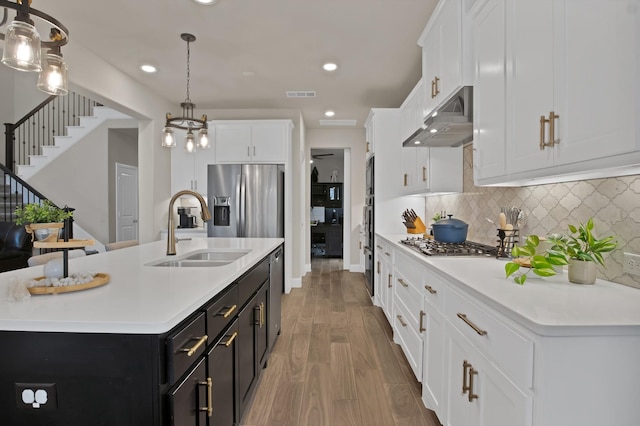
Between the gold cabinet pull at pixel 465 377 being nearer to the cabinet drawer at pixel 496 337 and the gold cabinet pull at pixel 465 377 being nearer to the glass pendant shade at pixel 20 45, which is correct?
the cabinet drawer at pixel 496 337

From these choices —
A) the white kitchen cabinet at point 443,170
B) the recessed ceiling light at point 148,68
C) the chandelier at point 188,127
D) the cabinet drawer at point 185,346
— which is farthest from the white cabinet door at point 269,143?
the cabinet drawer at point 185,346

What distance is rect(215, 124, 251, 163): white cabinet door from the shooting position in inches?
200

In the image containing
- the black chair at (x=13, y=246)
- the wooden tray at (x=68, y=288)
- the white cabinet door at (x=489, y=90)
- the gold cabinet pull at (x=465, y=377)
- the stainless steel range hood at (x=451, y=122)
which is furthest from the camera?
the black chair at (x=13, y=246)

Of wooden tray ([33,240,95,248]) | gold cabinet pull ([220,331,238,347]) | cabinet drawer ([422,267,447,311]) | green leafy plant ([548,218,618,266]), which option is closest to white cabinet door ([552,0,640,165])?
green leafy plant ([548,218,618,266])

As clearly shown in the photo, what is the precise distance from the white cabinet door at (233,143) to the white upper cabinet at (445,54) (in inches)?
116

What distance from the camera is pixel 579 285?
141 centimetres

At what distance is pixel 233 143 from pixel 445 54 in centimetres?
347

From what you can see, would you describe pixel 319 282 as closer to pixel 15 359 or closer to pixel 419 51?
pixel 419 51

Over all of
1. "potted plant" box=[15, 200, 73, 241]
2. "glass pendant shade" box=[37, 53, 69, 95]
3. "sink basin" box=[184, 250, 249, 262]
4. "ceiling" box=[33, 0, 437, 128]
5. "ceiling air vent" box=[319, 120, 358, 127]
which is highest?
"ceiling" box=[33, 0, 437, 128]

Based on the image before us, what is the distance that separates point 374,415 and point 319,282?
12.2 feet

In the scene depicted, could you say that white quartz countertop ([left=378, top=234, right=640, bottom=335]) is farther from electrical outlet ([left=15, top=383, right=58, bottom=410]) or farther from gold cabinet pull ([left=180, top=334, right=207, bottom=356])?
electrical outlet ([left=15, top=383, right=58, bottom=410])

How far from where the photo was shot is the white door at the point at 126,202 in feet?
21.6

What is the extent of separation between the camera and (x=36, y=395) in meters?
1.00

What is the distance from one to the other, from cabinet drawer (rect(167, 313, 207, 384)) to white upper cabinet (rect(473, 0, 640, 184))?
1.46 m
